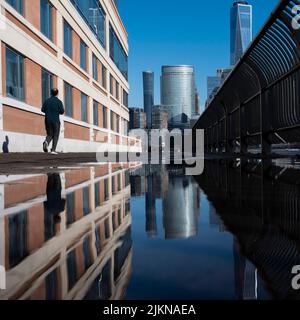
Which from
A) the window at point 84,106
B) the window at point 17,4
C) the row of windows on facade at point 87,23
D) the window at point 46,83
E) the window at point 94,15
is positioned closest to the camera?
the window at point 17,4

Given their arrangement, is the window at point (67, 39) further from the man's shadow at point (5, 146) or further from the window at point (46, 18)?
the man's shadow at point (5, 146)

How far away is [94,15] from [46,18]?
43.0 feet

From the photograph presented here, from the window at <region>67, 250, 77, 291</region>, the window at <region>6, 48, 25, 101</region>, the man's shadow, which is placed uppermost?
the window at <region>6, 48, 25, 101</region>

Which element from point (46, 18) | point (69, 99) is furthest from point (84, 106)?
point (46, 18)

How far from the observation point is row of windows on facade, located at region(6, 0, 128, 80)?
1788cm

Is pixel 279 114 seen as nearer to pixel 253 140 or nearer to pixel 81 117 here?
pixel 253 140

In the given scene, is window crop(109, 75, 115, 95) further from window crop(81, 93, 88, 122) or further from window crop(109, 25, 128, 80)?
window crop(81, 93, 88, 122)

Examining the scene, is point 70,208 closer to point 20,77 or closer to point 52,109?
point 52,109

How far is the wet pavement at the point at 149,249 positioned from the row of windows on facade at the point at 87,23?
13987 mm

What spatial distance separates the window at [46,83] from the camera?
57.5 ft

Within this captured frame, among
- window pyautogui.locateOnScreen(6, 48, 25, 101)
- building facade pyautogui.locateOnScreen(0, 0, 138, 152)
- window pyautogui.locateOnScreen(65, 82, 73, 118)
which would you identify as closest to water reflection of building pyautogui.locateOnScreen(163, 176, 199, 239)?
building facade pyautogui.locateOnScreen(0, 0, 138, 152)

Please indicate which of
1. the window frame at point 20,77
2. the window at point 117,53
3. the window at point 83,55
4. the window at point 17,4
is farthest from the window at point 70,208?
the window at point 117,53

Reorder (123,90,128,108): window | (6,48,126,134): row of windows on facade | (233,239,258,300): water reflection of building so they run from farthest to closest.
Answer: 1. (123,90,128,108): window
2. (6,48,126,134): row of windows on facade
3. (233,239,258,300): water reflection of building

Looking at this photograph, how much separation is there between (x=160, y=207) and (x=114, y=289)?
1878mm
